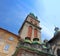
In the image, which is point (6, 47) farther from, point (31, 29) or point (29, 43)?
point (31, 29)

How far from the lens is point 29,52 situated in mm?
15148

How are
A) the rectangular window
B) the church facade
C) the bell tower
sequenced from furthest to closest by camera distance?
the bell tower < the rectangular window < the church facade

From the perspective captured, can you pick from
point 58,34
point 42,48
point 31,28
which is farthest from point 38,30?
point 42,48

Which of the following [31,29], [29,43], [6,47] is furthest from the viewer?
[31,29]

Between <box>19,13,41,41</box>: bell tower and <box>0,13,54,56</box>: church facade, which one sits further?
<box>19,13,41,41</box>: bell tower

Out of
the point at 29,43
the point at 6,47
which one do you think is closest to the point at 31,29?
the point at 6,47

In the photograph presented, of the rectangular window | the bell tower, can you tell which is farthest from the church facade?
the rectangular window

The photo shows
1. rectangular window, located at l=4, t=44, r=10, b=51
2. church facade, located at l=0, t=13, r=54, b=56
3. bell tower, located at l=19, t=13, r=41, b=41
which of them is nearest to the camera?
church facade, located at l=0, t=13, r=54, b=56

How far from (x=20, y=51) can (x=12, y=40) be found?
1264 cm

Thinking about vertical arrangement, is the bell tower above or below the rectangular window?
above

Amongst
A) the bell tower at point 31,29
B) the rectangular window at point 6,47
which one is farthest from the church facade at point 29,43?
the rectangular window at point 6,47

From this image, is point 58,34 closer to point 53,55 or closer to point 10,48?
point 53,55

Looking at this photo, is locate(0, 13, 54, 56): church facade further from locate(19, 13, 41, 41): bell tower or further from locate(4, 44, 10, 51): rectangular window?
locate(4, 44, 10, 51): rectangular window

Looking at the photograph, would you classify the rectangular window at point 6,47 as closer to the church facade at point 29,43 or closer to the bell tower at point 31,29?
the church facade at point 29,43
